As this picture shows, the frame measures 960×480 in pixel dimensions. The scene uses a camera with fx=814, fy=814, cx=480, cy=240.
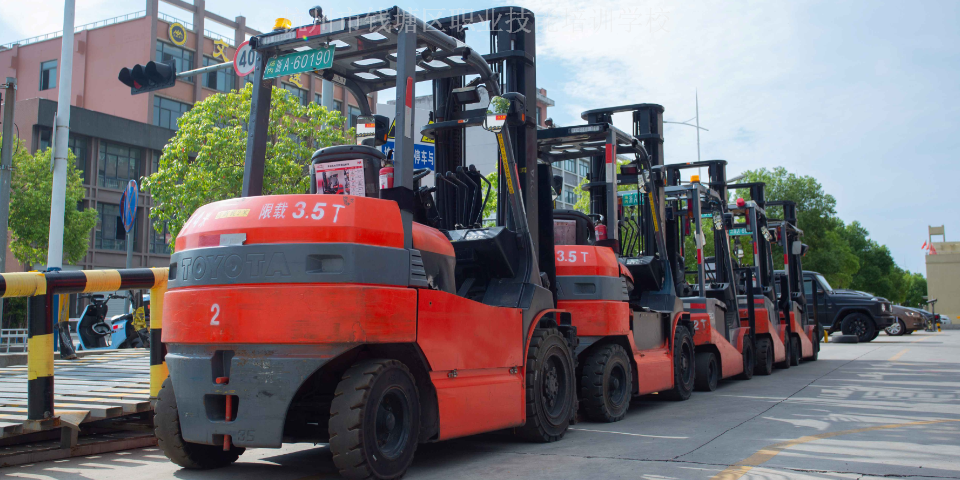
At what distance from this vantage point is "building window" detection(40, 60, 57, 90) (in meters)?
43.9

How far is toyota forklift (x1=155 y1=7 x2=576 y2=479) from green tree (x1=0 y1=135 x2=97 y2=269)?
2546 centimetres

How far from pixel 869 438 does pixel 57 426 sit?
651 centimetres

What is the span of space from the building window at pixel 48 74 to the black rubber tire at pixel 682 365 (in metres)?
42.8

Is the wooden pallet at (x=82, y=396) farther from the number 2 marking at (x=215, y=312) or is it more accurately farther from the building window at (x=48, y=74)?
the building window at (x=48, y=74)

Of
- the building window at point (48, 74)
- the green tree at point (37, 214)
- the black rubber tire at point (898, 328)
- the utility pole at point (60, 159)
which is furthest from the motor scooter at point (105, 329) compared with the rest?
the building window at point (48, 74)

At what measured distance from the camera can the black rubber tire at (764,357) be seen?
14.8 meters

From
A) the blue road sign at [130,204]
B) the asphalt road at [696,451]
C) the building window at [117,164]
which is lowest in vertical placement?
the asphalt road at [696,451]

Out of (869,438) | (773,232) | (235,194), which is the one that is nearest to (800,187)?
(773,232)

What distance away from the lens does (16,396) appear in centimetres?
694

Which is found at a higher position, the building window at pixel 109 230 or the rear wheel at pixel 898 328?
the building window at pixel 109 230

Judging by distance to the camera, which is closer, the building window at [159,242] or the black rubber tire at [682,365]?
the black rubber tire at [682,365]

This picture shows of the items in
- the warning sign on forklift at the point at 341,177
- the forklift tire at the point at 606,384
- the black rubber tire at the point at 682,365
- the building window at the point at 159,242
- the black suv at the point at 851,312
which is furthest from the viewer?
the building window at the point at 159,242

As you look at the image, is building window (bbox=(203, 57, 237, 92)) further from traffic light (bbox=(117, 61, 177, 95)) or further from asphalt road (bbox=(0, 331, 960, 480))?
asphalt road (bbox=(0, 331, 960, 480))

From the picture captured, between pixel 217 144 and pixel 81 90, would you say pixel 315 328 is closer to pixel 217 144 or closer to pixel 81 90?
pixel 217 144
